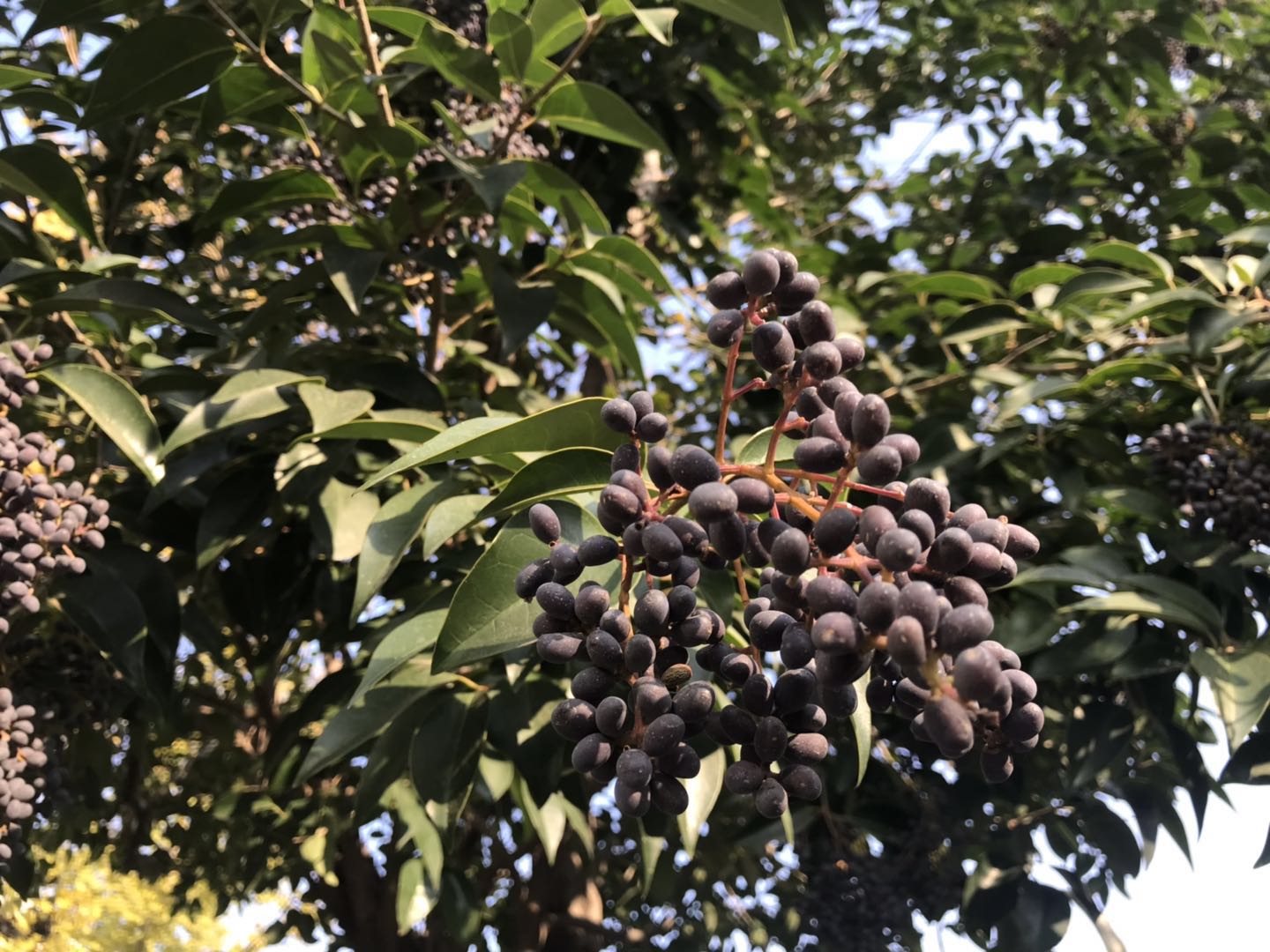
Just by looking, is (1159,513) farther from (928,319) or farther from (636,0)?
(636,0)

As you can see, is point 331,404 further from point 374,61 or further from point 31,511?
point 374,61

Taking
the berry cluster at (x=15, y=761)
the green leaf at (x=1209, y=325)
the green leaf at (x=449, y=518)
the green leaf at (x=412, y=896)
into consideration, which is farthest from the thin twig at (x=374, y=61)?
the green leaf at (x=412, y=896)

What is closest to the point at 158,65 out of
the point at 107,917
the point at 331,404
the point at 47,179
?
the point at 47,179

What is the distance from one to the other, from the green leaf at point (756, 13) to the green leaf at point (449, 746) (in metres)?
0.93

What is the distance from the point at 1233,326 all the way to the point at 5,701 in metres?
1.87

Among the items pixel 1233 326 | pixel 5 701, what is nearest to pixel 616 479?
pixel 5 701

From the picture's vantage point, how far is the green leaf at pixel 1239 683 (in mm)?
1171

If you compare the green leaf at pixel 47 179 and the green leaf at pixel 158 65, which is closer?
the green leaf at pixel 158 65

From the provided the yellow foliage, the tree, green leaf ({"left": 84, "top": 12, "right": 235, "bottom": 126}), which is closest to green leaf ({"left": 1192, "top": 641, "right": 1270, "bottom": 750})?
the tree

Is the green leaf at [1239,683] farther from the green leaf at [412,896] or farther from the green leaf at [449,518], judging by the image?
the green leaf at [412,896]

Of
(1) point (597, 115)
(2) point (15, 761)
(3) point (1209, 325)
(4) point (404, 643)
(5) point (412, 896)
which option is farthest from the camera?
(5) point (412, 896)

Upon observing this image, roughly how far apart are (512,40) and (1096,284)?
40.2 inches

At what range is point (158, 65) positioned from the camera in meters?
1.38

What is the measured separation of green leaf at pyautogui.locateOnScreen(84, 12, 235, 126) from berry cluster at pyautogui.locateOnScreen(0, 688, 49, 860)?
82cm
